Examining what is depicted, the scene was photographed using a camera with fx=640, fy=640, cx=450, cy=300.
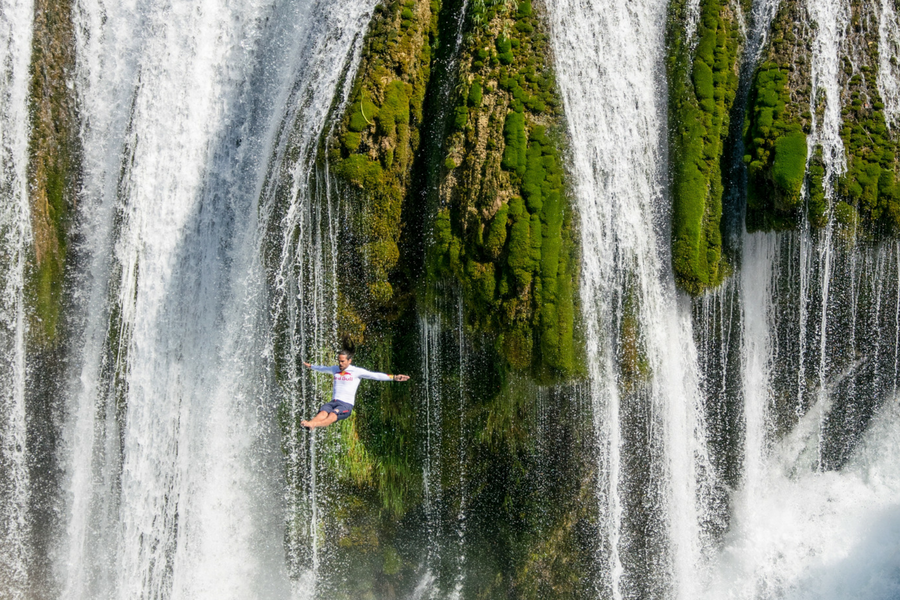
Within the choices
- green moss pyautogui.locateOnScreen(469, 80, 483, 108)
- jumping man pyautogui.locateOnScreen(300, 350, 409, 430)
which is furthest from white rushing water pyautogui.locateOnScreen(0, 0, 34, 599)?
green moss pyautogui.locateOnScreen(469, 80, 483, 108)

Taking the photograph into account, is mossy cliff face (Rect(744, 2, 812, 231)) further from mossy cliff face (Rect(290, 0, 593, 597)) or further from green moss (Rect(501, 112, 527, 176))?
green moss (Rect(501, 112, 527, 176))

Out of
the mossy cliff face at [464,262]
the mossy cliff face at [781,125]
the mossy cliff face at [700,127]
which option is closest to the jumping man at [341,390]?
the mossy cliff face at [464,262]

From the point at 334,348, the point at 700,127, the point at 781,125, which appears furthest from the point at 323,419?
the point at 781,125

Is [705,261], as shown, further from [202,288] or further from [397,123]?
[202,288]

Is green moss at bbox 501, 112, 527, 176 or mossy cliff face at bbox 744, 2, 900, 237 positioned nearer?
green moss at bbox 501, 112, 527, 176

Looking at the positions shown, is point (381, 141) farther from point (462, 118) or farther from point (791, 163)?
point (791, 163)
